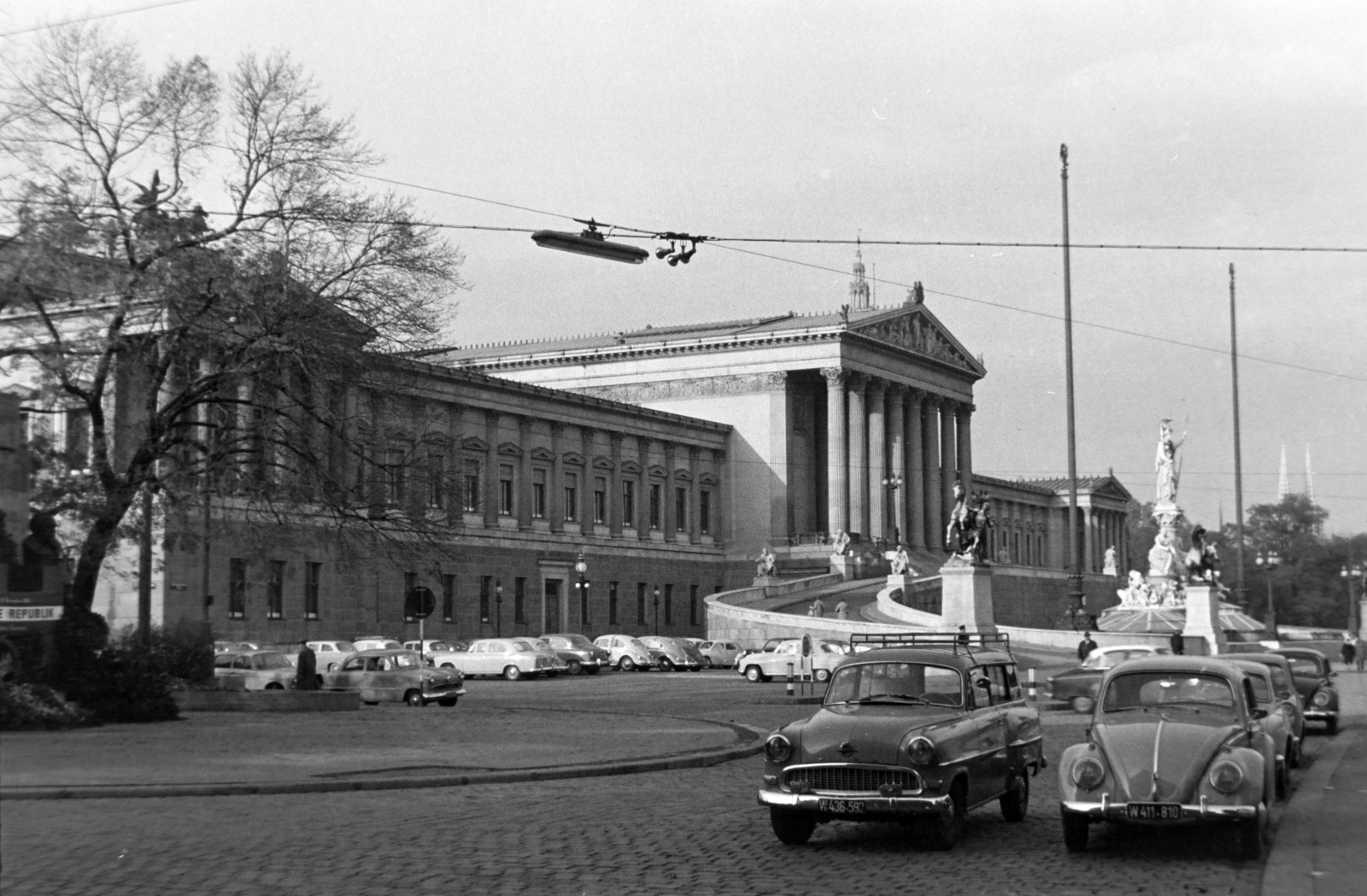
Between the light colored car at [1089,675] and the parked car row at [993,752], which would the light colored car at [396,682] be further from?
the parked car row at [993,752]

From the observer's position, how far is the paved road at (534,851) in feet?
40.7

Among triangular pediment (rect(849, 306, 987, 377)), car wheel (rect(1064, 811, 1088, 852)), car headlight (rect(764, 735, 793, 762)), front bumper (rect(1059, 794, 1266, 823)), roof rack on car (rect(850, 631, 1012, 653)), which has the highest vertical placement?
triangular pediment (rect(849, 306, 987, 377))

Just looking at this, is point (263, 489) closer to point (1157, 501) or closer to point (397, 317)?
point (397, 317)

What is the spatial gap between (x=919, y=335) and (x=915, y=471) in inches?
408

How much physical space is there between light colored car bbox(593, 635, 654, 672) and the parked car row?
53.3 meters

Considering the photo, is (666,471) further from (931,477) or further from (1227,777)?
(1227,777)

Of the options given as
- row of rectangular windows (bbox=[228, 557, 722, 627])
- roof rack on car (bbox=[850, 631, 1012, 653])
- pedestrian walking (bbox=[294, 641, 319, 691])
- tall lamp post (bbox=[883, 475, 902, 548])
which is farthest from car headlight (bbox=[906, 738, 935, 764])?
tall lamp post (bbox=[883, 475, 902, 548])

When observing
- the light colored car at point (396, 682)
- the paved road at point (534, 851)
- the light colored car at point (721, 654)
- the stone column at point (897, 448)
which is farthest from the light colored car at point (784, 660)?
the stone column at point (897, 448)

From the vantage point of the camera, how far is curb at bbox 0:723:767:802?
1795 centimetres

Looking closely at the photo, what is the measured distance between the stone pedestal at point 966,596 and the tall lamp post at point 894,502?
52662 mm

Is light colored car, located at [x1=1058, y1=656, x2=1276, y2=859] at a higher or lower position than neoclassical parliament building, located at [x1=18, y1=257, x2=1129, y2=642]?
lower

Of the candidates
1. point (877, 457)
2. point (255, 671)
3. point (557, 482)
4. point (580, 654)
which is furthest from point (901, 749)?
point (877, 457)

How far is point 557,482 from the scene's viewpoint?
97250 mm

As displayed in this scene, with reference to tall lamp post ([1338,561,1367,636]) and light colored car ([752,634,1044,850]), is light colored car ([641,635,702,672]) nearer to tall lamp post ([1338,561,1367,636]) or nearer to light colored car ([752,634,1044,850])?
tall lamp post ([1338,561,1367,636])
